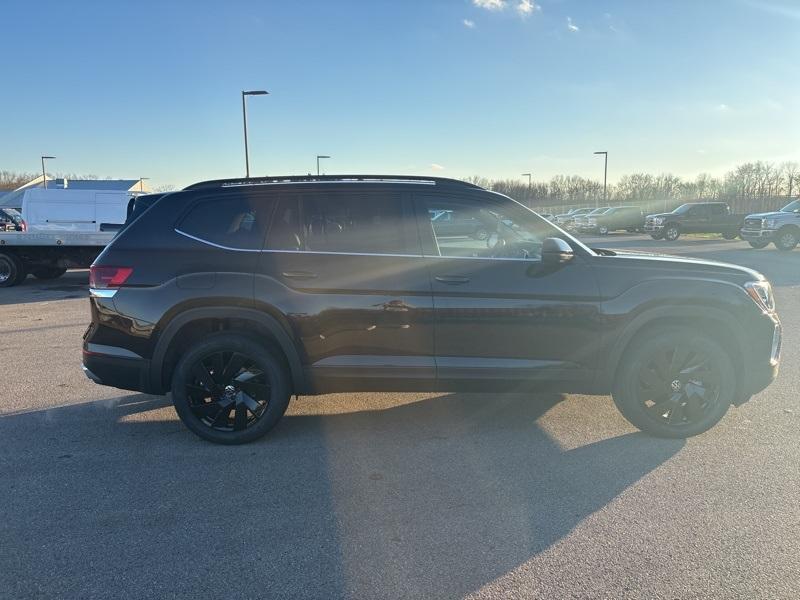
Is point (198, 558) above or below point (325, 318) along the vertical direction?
below

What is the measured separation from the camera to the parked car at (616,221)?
121ft

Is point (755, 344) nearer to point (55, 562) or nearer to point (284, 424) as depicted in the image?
point (284, 424)

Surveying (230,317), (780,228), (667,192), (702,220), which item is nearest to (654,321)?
(230,317)

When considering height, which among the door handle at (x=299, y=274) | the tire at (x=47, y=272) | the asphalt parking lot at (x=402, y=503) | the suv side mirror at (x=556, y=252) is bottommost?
the asphalt parking lot at (x=402, y=503)

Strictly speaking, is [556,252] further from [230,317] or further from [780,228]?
[780,228]

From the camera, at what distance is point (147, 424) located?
4574mm

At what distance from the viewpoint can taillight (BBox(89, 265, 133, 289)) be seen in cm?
403

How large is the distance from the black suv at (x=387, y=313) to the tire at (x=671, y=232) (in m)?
27.8

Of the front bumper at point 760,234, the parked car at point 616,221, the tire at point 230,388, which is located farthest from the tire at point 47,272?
the parked car at point 616,221

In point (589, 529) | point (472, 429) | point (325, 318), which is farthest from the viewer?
point (472, 429)

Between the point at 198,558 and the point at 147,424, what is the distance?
6.84 feet

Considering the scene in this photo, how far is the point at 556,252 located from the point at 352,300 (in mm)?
1462

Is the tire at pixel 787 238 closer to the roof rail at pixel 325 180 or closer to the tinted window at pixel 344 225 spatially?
the roof rail at pixel 325 180

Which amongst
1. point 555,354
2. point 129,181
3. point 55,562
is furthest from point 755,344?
point 129,181
